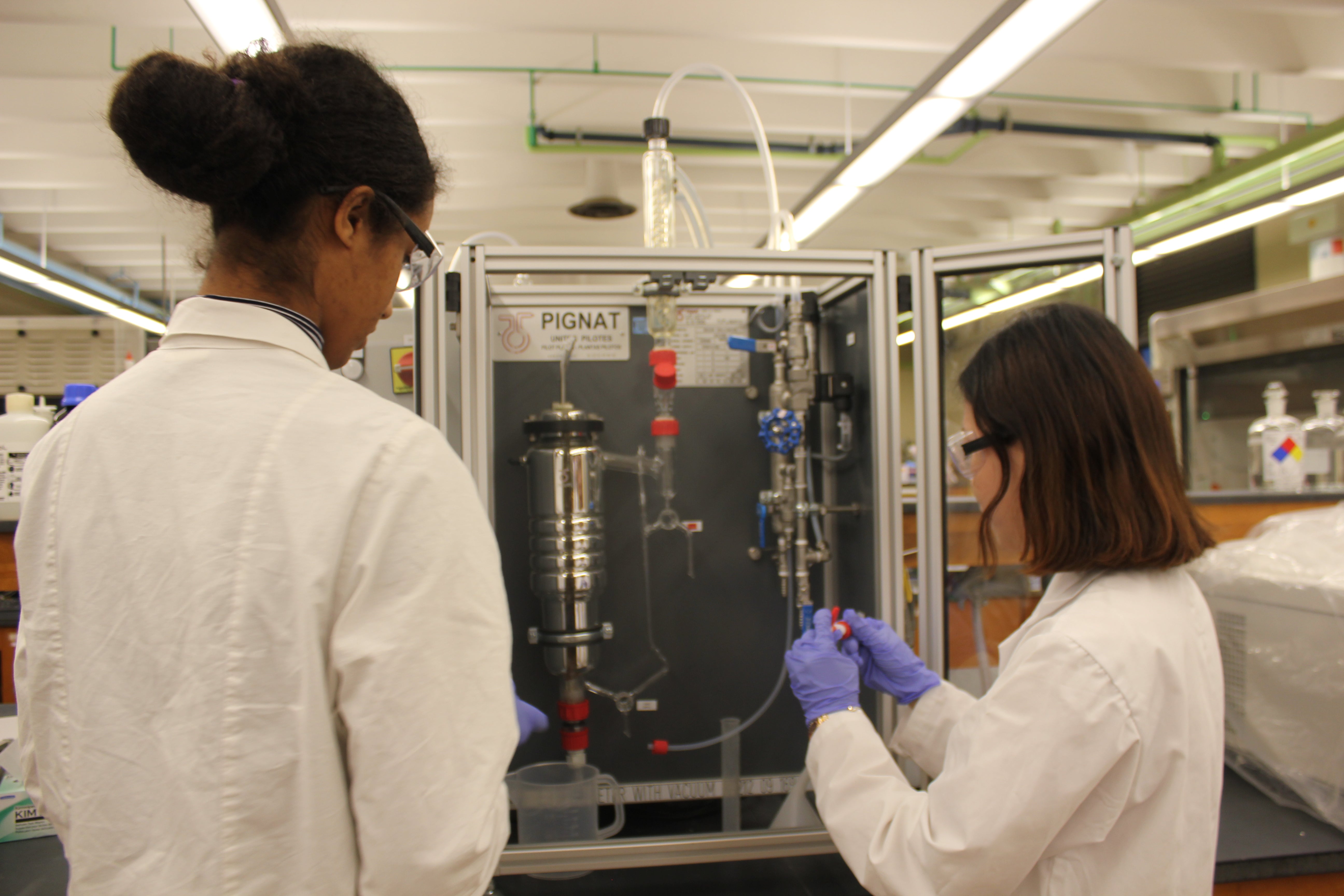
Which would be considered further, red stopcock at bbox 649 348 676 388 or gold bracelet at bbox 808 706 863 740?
red stopcock at bbox 649 348 676 388

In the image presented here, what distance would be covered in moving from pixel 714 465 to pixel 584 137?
3.06 m

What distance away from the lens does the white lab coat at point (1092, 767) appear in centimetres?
80

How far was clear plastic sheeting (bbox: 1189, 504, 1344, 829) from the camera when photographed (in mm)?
1270

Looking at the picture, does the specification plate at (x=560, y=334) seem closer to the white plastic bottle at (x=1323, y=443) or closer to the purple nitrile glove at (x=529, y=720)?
the purple nitrile glove at (x=529, y=720)

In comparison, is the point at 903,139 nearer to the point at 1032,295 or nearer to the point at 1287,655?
the point at 1032,295

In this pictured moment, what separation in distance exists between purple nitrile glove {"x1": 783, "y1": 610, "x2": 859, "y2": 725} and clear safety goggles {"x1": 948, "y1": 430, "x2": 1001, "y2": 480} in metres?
0.36

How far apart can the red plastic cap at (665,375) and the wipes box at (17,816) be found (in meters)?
1.21

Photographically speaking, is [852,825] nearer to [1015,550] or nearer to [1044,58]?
[1015,550]

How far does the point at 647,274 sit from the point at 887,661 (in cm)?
86

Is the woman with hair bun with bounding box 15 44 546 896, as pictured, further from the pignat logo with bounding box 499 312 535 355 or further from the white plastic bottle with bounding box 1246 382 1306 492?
→ the white plastic bottle with bounding box 1246 382 1306 492

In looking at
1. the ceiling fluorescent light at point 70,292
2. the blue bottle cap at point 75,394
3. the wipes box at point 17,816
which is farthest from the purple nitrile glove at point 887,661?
the ceiling fluorescent light at point 70,292

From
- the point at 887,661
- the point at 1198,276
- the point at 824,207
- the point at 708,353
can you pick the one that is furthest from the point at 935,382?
the point at 1198,276

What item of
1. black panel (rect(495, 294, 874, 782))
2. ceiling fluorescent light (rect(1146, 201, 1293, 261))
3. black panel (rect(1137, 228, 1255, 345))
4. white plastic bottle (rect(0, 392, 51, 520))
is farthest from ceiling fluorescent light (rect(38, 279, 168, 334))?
black panel (rect(1137, 228, 1255, 345))

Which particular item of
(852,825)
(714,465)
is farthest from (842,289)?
(852,825)
